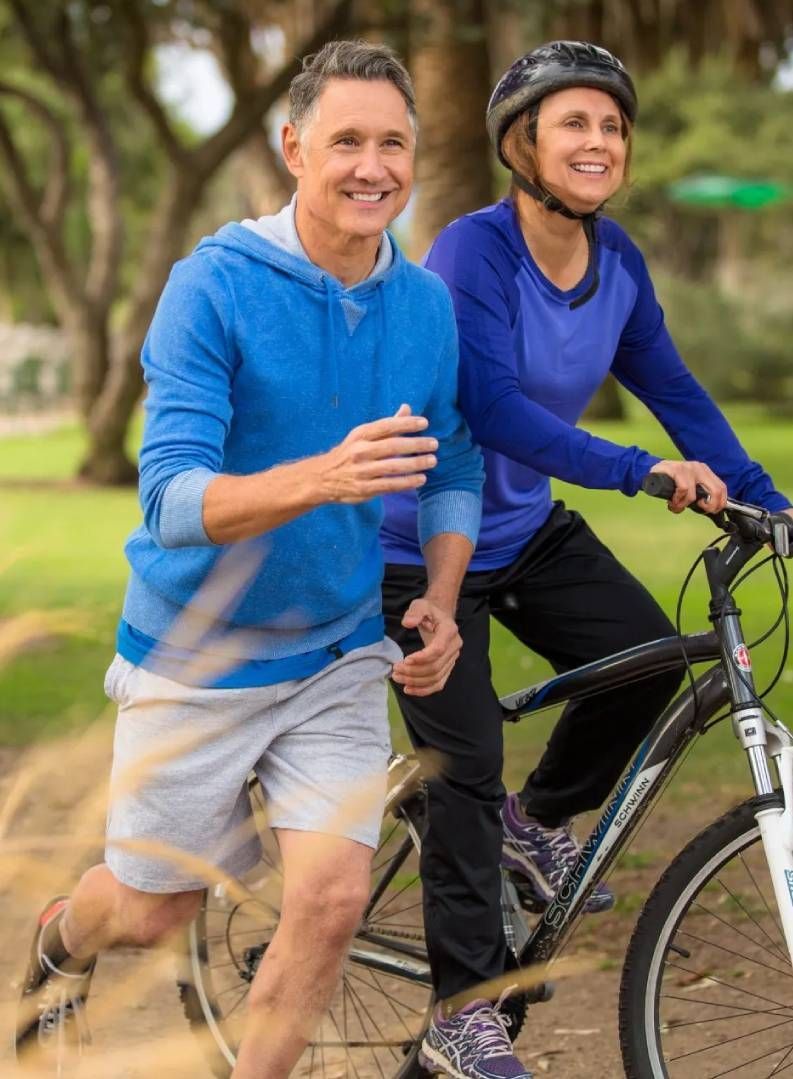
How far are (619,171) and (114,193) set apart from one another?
53.7 ft

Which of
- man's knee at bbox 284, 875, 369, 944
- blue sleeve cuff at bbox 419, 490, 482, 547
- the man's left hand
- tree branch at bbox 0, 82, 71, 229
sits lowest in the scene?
man's knee at bbox 284, 875, 369, 944

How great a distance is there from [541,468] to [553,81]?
733 millimetres

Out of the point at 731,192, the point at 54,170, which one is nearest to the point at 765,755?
the point at 54,170

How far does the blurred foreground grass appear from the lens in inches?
93.5

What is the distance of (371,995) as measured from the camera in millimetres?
3762

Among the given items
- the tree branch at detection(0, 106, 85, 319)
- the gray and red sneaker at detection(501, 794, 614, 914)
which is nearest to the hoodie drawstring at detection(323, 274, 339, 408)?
the gray and red sneaker at detection(501, 794, 614, 914)

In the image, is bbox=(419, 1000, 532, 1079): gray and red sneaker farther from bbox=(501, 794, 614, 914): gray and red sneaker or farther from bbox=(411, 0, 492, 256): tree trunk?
bbox=(411, 0, 492, 256): tree trunk

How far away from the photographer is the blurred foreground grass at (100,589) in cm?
238

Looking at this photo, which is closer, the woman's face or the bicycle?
the bicycle

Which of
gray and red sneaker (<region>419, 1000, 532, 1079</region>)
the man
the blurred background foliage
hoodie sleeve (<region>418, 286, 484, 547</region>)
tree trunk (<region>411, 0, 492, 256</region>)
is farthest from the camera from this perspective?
the blurred background foliage

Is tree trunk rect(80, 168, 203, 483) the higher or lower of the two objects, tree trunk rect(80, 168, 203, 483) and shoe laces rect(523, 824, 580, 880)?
the higher

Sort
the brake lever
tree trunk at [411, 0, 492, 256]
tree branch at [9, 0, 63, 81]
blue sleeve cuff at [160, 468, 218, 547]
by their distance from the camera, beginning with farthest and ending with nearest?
tree branch at [9, 0, 63, 81] < tree trunk at [411, 0, 492, 256] < the brake lever < blue sleeve cuff at [160, 468, 218, 547]

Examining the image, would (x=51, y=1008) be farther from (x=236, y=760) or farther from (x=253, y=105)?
(x=253, y=105)

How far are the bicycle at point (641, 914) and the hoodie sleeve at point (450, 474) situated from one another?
42cm
